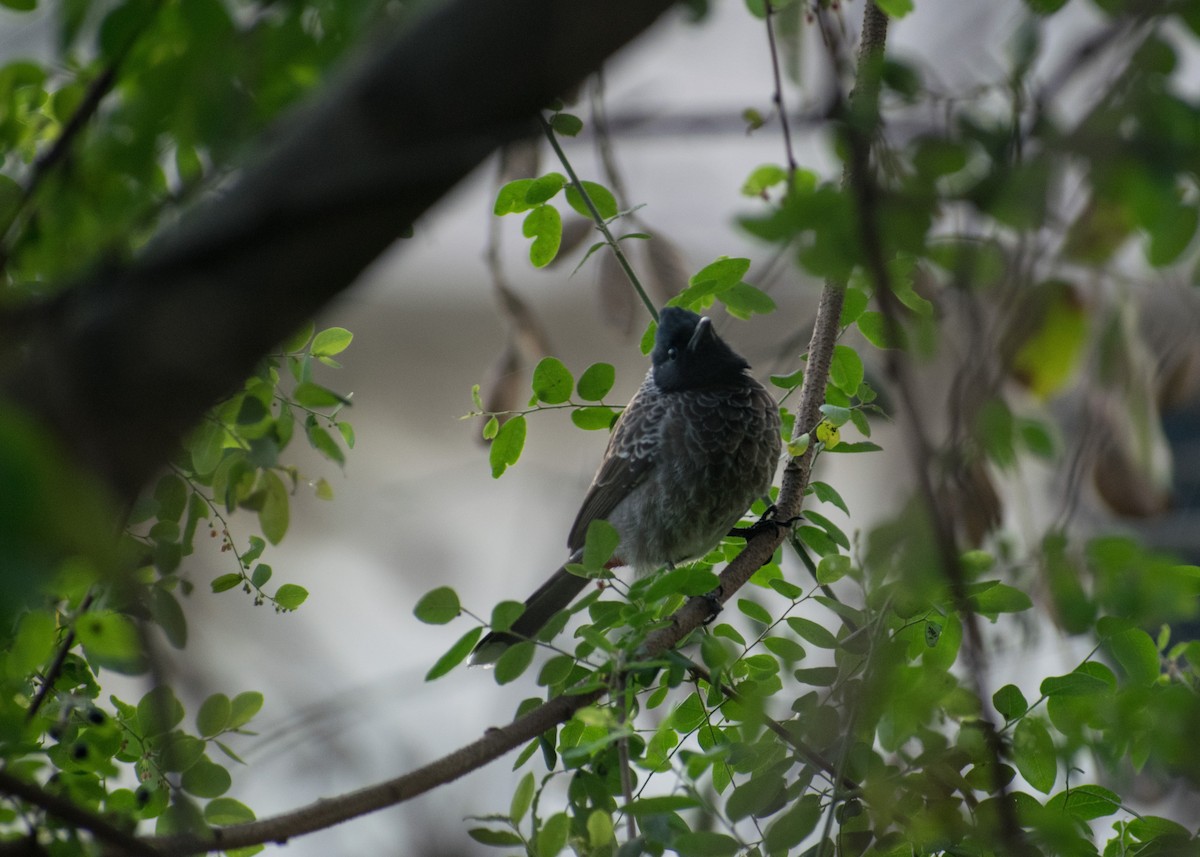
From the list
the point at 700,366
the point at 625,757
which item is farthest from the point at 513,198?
the point at 700,366

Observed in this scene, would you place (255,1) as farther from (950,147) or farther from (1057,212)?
(1057,212)

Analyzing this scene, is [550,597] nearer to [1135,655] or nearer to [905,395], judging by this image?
[1135,655]

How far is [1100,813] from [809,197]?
1.37 meters

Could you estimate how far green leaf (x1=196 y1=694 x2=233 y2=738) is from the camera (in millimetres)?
1989

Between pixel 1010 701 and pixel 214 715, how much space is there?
1430 mm

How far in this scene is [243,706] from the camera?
81.5 inches

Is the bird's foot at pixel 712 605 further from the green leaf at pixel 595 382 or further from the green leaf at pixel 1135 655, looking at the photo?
the green leaf at pixel 1135 655

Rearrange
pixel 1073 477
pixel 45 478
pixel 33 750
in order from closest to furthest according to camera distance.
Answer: pixel 45 478, pixel 1073 477, pixel 33 750

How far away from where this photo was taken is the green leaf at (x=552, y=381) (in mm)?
2473

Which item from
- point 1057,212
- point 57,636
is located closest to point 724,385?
point 57,636

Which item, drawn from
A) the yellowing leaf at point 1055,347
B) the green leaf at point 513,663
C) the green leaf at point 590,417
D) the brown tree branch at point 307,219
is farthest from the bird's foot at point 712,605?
the brown tree branch at point 307,219

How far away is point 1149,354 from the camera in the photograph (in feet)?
4.59

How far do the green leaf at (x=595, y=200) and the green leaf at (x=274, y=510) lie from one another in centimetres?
90

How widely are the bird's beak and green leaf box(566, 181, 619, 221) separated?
26.4 inches
